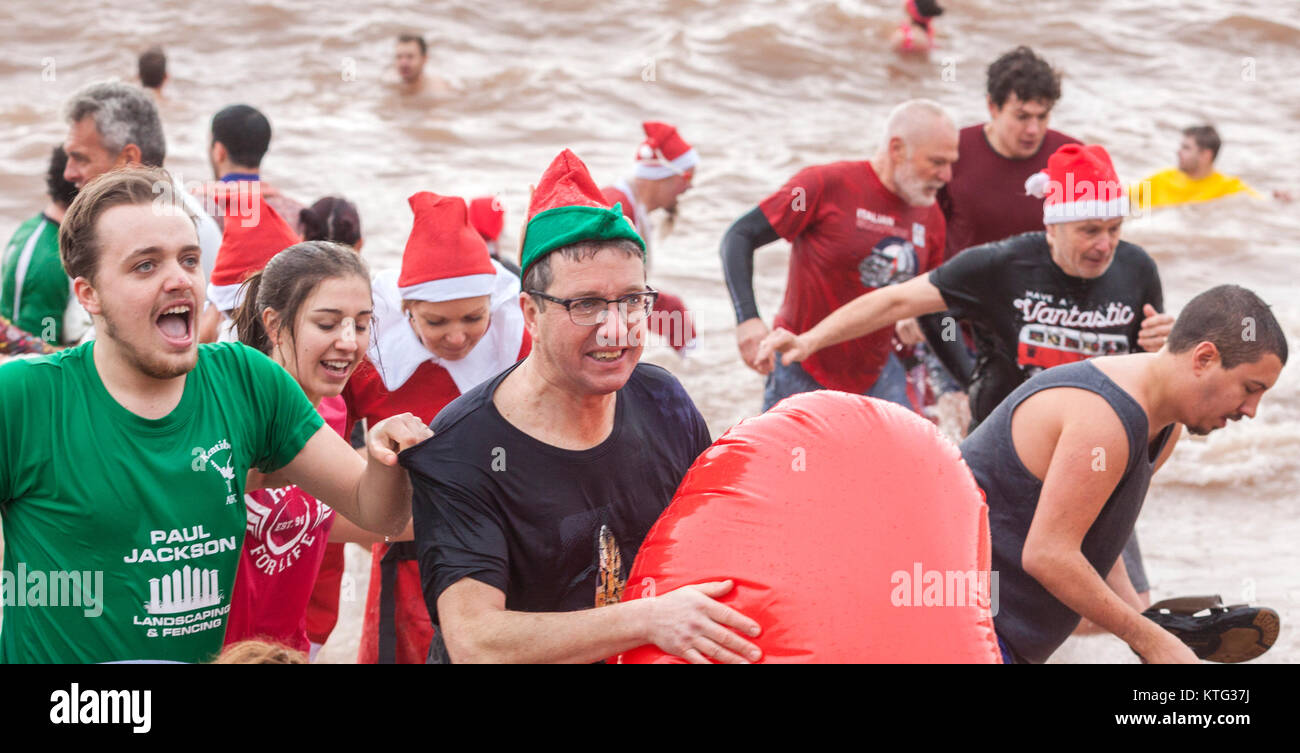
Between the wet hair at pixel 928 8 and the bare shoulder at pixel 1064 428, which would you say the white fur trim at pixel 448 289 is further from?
the wet hair at pixel 928 8

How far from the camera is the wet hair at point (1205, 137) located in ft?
37.5

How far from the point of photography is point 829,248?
5.39 metres

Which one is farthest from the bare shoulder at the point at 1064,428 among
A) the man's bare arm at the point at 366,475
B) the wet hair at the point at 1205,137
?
the wet hair at the point at 1205,137

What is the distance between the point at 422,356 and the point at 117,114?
6.22 ft

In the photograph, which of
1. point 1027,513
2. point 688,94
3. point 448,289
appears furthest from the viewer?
point 688,94

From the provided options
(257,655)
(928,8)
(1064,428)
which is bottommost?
(257,655)

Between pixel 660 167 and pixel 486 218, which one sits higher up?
pixel 660 167

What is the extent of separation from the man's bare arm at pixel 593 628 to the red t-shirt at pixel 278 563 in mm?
957

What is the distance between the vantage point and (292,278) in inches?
126

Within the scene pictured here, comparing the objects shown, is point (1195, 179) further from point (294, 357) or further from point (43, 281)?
point (294, 357)

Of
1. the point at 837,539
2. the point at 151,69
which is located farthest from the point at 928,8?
the point at 837,539

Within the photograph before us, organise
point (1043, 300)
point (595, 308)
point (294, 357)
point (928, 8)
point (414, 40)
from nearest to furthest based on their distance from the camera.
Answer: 1. point (595, 308)
2. point (294, 357)
3. point (1043, 300)
4. point (414, 40)
5. point (928, 8)
